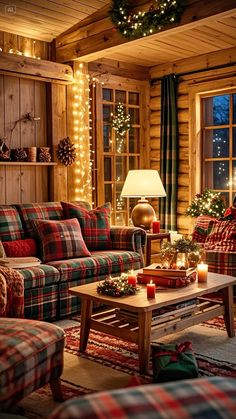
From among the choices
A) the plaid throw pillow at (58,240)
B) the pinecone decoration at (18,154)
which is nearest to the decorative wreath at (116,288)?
the plaid throw pillow at (58,240)

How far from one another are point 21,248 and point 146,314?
165cm

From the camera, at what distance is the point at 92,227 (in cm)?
471

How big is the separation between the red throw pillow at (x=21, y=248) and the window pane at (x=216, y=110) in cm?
271

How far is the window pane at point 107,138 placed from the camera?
231 inches

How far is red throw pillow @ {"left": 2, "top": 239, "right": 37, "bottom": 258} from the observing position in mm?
4082

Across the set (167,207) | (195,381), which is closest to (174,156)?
(167,207)

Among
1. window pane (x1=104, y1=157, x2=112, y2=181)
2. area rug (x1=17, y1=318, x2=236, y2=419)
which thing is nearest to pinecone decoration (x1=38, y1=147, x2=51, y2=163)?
window pane (x1=104, y1=157, x2=112, y2=181)

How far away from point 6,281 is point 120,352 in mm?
859

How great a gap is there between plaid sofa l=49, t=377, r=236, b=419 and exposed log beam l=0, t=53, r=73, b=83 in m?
4.29

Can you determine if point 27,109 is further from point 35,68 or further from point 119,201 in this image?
point 119,201

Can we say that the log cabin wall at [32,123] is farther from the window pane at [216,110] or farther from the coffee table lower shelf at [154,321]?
the coffee table lower shelf at [154,321]

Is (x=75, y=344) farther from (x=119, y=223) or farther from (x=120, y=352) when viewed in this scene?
(x=119, y=223)

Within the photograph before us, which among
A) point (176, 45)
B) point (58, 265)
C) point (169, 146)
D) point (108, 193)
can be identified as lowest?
point (58, 265)

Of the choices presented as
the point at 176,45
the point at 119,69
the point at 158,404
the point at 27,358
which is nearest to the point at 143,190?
the point at 176,45
